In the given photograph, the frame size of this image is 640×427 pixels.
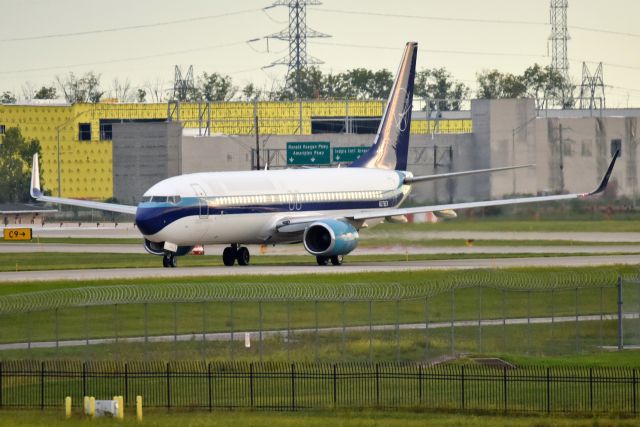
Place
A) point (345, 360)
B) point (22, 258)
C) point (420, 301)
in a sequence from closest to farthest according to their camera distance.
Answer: point (345, 360), point (420, 301), point (22, 258)

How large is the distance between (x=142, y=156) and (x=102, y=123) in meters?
26.9

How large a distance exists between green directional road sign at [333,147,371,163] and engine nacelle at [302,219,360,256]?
69.9 meters

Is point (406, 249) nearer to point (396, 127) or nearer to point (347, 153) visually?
point (396, 127)

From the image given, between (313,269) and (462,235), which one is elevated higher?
(462,235)

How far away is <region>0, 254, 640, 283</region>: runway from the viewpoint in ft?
208

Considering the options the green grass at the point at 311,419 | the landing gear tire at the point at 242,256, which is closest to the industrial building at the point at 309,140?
the landing gear tire at the point at 242,256

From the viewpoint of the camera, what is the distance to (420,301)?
188ft

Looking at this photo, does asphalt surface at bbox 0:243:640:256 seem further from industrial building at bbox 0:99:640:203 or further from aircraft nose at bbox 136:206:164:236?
aircraft nose at bbox 136:206:164:236

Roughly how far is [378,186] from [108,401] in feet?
155

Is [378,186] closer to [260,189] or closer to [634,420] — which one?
[260,189]

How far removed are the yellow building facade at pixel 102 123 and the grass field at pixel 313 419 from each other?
132 m

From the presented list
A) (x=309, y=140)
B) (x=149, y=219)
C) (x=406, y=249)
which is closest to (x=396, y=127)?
(x=406, y=249)

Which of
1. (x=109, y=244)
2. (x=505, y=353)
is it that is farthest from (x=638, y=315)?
(x=109, y=244)

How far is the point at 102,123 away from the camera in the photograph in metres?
178
